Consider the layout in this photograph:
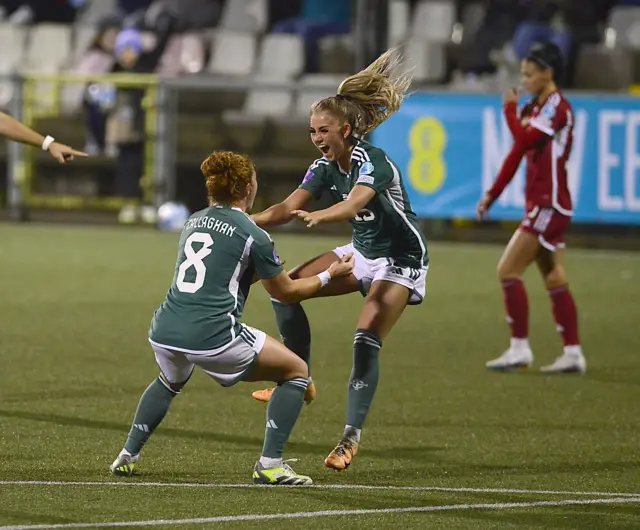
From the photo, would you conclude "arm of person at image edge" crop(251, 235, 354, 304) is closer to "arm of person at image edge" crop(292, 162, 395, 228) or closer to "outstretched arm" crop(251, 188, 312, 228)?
"arm of person at image edge" crop(292, 162, 395, 228)

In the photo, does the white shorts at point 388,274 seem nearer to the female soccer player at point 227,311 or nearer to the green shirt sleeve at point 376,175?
the green shirt sleeve at point 376,175

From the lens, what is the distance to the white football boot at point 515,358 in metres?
10.2

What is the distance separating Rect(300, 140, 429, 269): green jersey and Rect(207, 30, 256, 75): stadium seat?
1627 centimetres

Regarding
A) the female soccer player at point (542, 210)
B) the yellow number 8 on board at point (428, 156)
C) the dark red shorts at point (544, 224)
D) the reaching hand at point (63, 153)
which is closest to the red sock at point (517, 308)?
the female soccer player at point (542, 210)

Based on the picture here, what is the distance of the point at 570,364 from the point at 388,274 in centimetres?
319

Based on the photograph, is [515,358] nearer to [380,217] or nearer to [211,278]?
[380,217]

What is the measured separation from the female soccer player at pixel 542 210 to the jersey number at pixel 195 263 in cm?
415

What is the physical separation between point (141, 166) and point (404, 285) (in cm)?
1440

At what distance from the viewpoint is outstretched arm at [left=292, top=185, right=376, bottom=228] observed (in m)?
6.41

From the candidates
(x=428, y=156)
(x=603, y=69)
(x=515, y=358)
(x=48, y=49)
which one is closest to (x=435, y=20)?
(x=603, y=69)

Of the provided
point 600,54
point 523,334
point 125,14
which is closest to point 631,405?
point 523,334

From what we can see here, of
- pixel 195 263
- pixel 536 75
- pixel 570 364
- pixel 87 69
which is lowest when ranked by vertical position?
pixel 570 364

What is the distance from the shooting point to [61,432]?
764 centimetres

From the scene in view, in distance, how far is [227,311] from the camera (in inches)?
244
